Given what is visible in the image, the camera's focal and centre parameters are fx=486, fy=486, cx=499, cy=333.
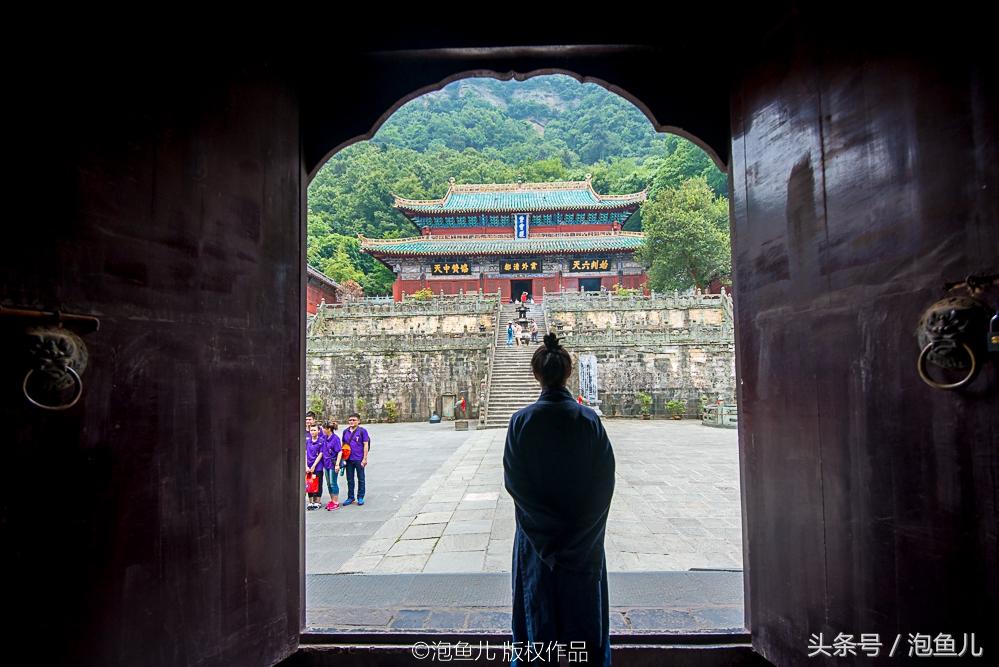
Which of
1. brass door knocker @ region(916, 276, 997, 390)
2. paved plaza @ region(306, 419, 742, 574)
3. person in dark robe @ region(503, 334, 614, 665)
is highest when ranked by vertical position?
brass door knocker @ region(916, 276, 997, 390)

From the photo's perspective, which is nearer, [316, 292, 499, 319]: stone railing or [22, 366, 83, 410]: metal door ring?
[22, 366, 83, 410]: metal door ring

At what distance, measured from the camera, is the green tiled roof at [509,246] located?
30172mm

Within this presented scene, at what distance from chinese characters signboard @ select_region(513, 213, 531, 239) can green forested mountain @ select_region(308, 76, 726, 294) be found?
8466 millimetres

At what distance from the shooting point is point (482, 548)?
15.4 feet

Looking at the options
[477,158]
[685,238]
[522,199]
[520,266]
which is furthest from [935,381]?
[477,158]

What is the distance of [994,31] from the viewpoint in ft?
4.94

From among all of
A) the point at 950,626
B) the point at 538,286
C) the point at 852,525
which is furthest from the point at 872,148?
the point at 538,286

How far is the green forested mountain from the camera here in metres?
42.3

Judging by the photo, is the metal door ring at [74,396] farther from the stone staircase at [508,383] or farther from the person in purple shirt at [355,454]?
the stone staircase at [508,383]

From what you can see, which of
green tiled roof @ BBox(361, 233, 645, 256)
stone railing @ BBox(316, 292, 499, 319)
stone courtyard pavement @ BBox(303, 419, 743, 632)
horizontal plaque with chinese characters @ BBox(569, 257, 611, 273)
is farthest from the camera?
horizontal plaque with chinese characters @ BBox(569, 257, 611, 273)

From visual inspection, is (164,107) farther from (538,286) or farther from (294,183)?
(538,286)

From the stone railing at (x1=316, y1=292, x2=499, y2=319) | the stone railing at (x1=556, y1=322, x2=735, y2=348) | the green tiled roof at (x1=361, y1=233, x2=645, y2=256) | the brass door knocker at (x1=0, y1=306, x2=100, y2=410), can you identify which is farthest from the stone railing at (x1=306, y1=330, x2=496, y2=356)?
the brass door knocker at (x1=0, y1=306, x2=100, y2=410)

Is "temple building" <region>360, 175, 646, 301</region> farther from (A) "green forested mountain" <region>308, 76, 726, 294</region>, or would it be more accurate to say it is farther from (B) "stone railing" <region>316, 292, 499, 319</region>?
(B) "stone railing" <region>316, 292, 499, 319</region>

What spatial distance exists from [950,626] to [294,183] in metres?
3.33
